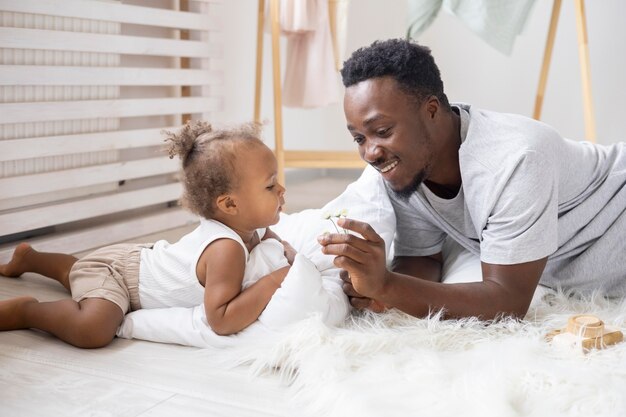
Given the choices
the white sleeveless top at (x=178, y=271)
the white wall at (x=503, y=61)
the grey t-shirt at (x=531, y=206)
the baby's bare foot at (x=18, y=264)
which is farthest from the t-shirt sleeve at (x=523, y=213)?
the white wall at (x=503, y=61)

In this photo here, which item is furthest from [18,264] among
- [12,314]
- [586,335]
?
[586,335]

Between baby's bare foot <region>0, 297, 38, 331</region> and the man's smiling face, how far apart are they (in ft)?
2.47

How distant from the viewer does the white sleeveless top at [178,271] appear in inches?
61.8

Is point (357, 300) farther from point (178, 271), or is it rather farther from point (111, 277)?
point (111, 277)

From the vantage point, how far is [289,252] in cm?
170

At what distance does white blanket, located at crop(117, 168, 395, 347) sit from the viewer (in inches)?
57.9

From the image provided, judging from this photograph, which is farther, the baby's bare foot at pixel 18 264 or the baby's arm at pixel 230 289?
Answer: the baby's bare foot at pixel 18 264

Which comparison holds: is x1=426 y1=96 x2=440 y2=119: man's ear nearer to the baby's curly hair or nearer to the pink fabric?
the baby's curly hair

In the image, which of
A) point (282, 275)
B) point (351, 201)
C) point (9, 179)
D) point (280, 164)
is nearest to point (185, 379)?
point (282, 275)

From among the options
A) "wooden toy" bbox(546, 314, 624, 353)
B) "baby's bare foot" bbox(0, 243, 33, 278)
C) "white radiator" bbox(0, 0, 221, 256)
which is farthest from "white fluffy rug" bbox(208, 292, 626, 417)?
"white radiator" bbox(0, 0, 221, 256)

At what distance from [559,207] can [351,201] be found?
0.46 metres

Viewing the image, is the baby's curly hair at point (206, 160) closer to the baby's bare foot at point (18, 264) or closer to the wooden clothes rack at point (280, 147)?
the baby's bare foot at point (18, 264)

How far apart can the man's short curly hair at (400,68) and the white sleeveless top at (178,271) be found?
0.40 m

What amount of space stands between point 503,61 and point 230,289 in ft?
7.92
